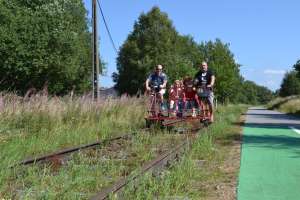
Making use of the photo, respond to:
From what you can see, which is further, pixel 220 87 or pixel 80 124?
pixel 220 87

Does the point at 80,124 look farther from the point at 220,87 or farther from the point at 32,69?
the point at 220,87

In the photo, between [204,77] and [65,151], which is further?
[204,77]

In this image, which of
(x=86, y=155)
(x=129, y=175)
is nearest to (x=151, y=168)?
(x=129, y=175)

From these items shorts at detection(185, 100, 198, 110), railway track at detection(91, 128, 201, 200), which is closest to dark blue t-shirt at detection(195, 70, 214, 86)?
shorts at detection(185, 100, 198, 110)

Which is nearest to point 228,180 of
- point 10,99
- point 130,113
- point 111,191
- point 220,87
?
point 111,191

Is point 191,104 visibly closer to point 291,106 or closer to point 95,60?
point 95,60

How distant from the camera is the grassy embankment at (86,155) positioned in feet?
23.8

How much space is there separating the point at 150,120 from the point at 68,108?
2410 mm

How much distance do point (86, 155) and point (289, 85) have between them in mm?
136392

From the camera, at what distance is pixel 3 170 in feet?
24.9

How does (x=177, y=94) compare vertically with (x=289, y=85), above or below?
below

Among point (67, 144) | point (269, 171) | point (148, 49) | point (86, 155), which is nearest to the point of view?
point (269, 171)

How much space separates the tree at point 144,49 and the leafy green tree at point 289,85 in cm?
5384

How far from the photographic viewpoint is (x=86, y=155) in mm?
10688
